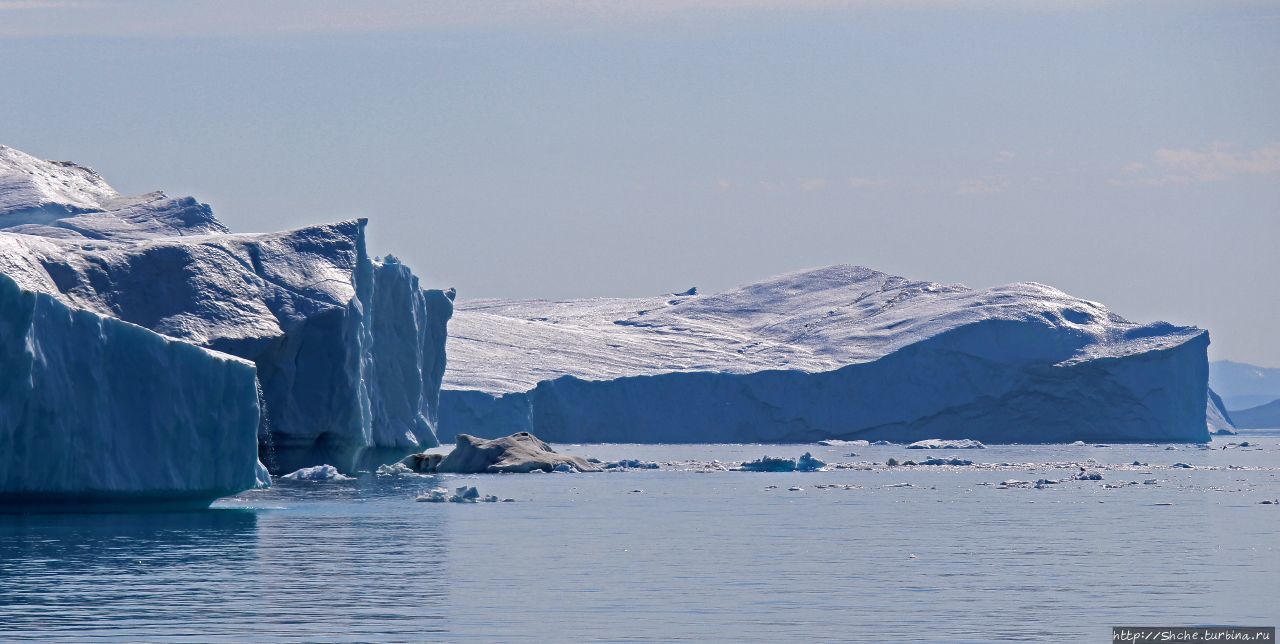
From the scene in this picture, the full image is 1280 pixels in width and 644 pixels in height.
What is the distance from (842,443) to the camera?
79000 mm

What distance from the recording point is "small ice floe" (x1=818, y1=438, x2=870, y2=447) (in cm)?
7775

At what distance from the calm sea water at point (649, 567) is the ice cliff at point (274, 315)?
11.8 feet

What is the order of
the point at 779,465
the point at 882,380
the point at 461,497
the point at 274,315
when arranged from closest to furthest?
the point at 461,497 → the point at 274,315 → the point at 779,465 → the point at 882,380

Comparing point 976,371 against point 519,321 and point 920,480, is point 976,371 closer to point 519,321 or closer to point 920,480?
point 519,321

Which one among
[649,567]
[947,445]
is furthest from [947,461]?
[649,567]

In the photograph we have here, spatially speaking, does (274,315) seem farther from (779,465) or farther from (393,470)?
(779,465)

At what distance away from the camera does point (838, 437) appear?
7988 centimetres

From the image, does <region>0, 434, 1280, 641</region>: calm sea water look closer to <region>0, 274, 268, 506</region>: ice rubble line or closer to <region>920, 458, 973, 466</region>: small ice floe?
<region>0, 274, 268, 506</region>: ice rubble line

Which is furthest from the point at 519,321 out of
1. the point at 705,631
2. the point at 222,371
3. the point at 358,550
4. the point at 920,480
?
the point at 705,631

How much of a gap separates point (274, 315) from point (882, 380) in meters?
42.9

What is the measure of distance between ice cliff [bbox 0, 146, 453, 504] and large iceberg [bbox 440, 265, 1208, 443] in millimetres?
23023

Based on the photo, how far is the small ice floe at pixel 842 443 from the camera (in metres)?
77.8

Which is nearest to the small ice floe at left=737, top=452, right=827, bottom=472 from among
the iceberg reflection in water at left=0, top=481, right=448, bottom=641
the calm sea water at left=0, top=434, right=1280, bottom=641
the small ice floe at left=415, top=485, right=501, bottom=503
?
the calm sea water at left=0, top=434, right=1280, bottom=641

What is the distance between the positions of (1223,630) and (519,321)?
8065cm
